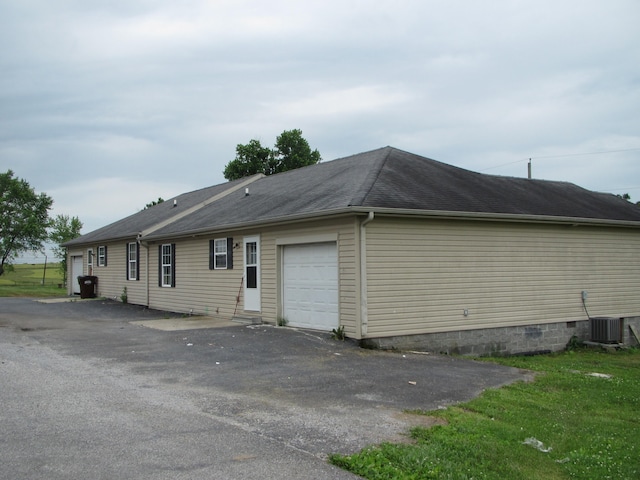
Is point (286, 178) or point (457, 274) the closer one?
point (457, 274)

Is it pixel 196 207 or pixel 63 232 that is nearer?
pixel 196 207

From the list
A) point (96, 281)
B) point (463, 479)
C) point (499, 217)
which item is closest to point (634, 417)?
point (463, 479)

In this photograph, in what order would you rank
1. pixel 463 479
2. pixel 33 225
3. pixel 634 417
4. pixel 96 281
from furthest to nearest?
pixel 33 225, pixel 96 281, pixel 634 417, pixel 463 479

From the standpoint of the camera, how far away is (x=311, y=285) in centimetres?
1328

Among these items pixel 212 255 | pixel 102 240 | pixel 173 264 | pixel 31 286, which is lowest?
pixel 31 286

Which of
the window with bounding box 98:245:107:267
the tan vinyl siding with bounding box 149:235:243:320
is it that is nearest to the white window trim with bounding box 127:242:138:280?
the tan vinyl siding with bounding box 149:235:243:320

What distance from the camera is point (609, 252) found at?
17.0m

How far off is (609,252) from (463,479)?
14173mm

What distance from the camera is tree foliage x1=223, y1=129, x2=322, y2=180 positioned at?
44.0 m

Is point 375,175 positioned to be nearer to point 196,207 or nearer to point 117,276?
point 196,207

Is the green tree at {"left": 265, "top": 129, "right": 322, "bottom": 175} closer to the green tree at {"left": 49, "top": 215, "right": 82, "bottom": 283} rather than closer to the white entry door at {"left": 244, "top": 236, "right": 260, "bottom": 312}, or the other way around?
the green tree at {"left": 49, "top": 215, "right": 82, "bottom": 283}

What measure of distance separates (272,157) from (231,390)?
37592mm

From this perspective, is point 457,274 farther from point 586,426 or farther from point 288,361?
point 586,426

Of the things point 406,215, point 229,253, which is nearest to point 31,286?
point 229,253
